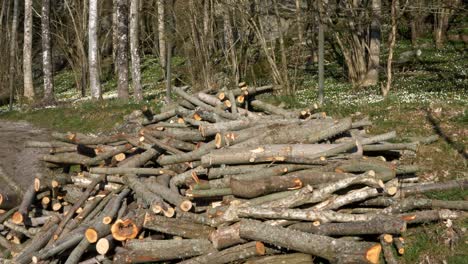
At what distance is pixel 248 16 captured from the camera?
18.1m

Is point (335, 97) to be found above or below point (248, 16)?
below

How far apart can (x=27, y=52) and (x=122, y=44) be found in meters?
11.3

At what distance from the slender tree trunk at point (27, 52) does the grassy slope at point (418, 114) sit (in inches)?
288

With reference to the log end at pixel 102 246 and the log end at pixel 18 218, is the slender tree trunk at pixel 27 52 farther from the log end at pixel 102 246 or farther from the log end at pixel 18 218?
the log end at pixel 102 246

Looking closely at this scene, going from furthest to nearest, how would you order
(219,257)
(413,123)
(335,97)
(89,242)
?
(335,97) → (413,123) → (89,242) → (219,257)

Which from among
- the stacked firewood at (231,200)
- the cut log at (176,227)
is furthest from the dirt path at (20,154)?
the cut log at (176,227)

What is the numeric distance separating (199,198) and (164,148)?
1.45m

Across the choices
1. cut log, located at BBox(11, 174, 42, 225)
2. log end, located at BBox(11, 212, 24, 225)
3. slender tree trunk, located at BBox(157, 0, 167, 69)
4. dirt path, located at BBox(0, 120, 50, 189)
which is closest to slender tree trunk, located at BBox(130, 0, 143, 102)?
slender tree trunk, located at BBox(157, 0, 167, 69)

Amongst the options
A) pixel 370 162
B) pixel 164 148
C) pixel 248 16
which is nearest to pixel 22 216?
pixel 164 148

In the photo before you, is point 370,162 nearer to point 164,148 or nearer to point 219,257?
point 219,257

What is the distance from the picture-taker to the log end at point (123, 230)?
7.79 meters

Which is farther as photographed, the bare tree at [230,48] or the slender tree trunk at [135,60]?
the slender tree trunk at [135,60]

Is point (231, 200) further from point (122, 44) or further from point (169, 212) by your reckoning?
point (122, 44)

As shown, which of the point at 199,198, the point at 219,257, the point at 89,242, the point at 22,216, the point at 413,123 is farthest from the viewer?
the point at 413,123
